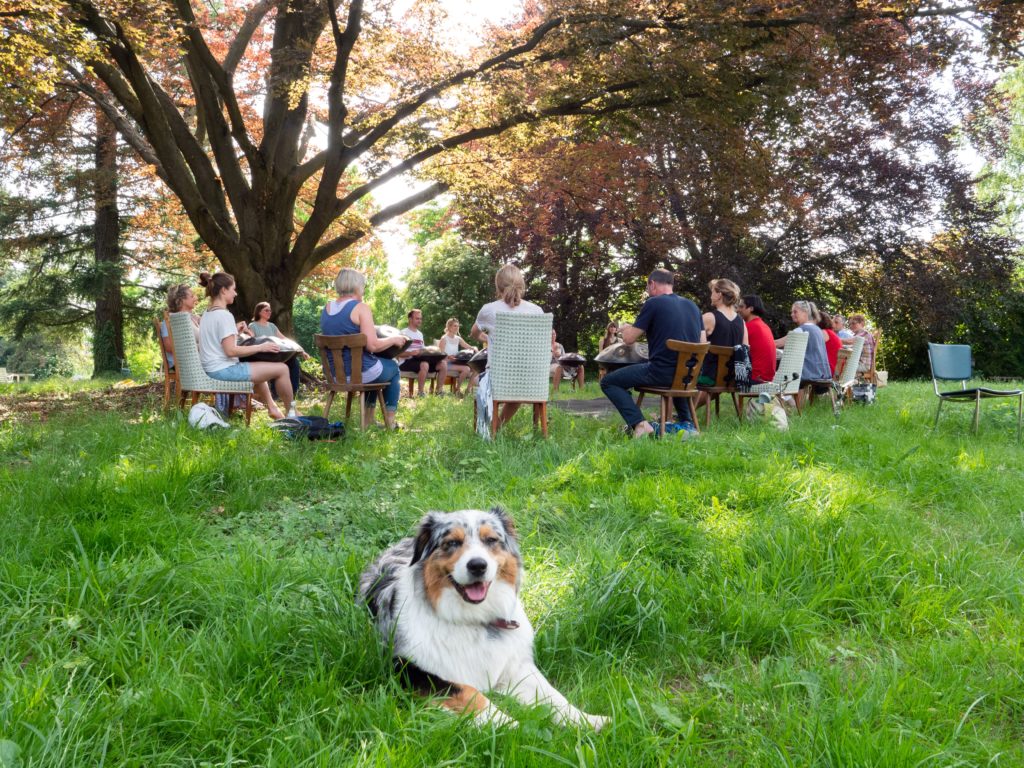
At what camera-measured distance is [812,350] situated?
8.83 metres

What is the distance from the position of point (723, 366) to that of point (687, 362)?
3.28 feet

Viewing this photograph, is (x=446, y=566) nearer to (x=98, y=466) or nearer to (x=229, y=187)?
(x=98, y=466)

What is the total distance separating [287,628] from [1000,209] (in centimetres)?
2160

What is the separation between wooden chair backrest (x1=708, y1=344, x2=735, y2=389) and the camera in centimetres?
748

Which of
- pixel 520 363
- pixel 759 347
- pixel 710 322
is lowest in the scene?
pixel 520 363

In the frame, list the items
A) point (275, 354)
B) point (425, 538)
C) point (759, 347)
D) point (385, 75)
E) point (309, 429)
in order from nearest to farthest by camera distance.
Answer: point (425, 538), point (309, 429), point (275, 354), point (759, 347), point (385, 75)

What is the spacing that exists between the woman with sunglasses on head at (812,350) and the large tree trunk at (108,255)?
50.0 feet

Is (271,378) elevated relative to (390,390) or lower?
elevated

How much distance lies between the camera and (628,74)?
1035 cm

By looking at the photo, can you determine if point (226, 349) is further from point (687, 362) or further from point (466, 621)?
point (466, 621)

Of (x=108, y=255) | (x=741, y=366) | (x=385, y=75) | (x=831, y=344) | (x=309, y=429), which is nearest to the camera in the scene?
(x=309, y=429)

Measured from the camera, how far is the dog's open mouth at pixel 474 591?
2.23 metres

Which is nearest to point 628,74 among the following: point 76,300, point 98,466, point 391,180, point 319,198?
point 391,180

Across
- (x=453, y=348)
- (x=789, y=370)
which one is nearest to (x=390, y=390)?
(x=789, y=370)
